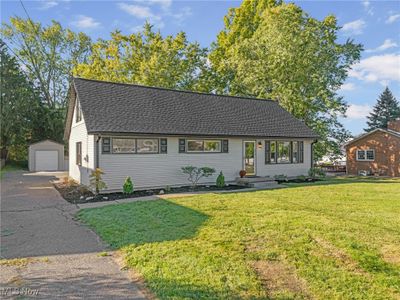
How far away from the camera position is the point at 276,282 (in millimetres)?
4121

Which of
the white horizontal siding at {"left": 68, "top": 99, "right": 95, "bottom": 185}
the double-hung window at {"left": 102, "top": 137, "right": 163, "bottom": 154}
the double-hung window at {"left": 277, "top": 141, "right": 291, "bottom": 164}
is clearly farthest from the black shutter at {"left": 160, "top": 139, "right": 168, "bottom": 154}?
the double-hung window at {"left": 277, "top": 141, "right": 291, "bottom": 164}

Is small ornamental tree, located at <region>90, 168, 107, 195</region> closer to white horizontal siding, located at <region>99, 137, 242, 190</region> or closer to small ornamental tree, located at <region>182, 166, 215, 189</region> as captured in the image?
white horizontal siding, located at <region>99, 137, 242, 190</region>

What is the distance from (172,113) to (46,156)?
710 inches

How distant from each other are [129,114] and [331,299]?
11.9 metres

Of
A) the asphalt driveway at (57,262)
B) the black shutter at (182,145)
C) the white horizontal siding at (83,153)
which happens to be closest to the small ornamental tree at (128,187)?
the white horizontal siding at (83,153)

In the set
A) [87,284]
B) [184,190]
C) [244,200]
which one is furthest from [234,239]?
[184,190]

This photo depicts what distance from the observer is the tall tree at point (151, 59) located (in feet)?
89.0

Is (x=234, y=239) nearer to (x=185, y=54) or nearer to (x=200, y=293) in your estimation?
(x=200, y=293)

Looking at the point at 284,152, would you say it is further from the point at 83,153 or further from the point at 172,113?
the point at 83,153

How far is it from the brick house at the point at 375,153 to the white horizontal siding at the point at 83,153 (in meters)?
22.1

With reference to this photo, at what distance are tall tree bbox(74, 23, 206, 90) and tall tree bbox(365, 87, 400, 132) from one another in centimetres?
2843

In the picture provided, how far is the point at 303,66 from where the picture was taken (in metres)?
23.6

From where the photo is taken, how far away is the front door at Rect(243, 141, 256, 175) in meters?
16.6

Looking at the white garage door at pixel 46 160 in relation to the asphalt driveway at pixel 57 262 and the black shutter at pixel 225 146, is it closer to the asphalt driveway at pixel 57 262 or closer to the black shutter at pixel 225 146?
the black shutter at pixel 225 146
